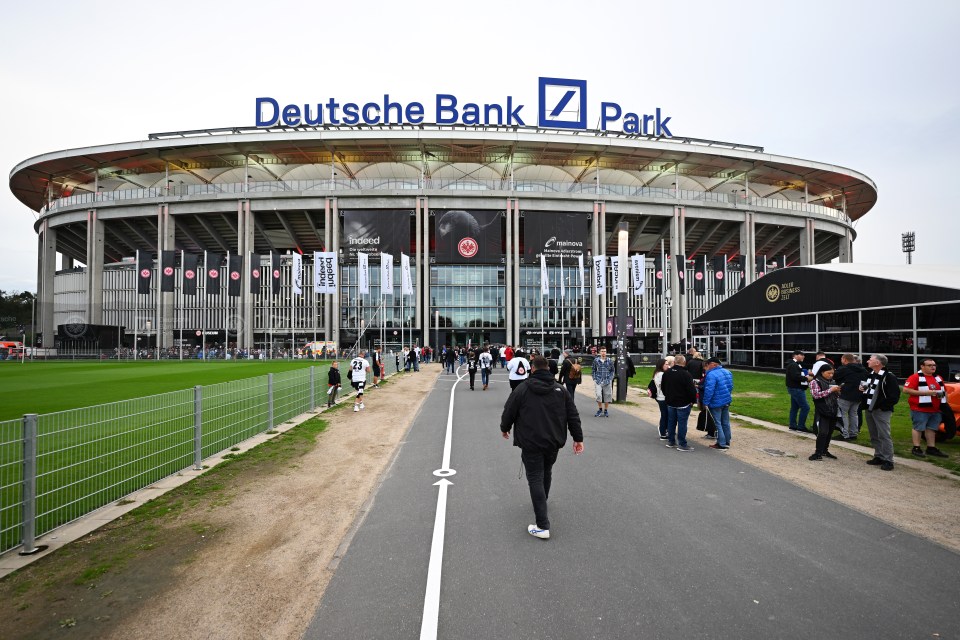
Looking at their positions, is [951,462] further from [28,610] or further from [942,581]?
[28,610]

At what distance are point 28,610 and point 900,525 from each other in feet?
26.9

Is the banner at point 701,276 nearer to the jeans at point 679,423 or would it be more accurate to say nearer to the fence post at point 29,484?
the jeans at point 679,423

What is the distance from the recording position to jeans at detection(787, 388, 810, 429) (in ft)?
34.2

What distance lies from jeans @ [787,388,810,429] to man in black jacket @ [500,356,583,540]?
785 cm

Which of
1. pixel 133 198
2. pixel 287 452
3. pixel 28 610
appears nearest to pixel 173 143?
pixel 133 198

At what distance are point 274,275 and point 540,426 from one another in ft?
160

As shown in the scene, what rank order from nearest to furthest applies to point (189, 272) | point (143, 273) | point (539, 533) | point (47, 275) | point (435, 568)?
point (435, 568) < point (539, 533) < point (189, 272) < point (143, 273) < point (47, 275)

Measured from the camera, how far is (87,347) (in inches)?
1822

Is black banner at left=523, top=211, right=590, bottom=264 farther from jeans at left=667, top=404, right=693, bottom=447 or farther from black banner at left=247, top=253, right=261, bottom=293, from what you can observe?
jeans at left=667, top=404, right=693, bottom=447

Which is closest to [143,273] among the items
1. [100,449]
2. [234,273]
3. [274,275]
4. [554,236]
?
[234,273]

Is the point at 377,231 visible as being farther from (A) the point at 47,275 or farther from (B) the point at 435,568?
(B) the point at 435,568

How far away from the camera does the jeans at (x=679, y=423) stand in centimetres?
902

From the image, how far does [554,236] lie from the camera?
5009cm

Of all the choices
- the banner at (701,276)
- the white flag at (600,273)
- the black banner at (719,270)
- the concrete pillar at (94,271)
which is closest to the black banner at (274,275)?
the concrete pillar at (94,271)
